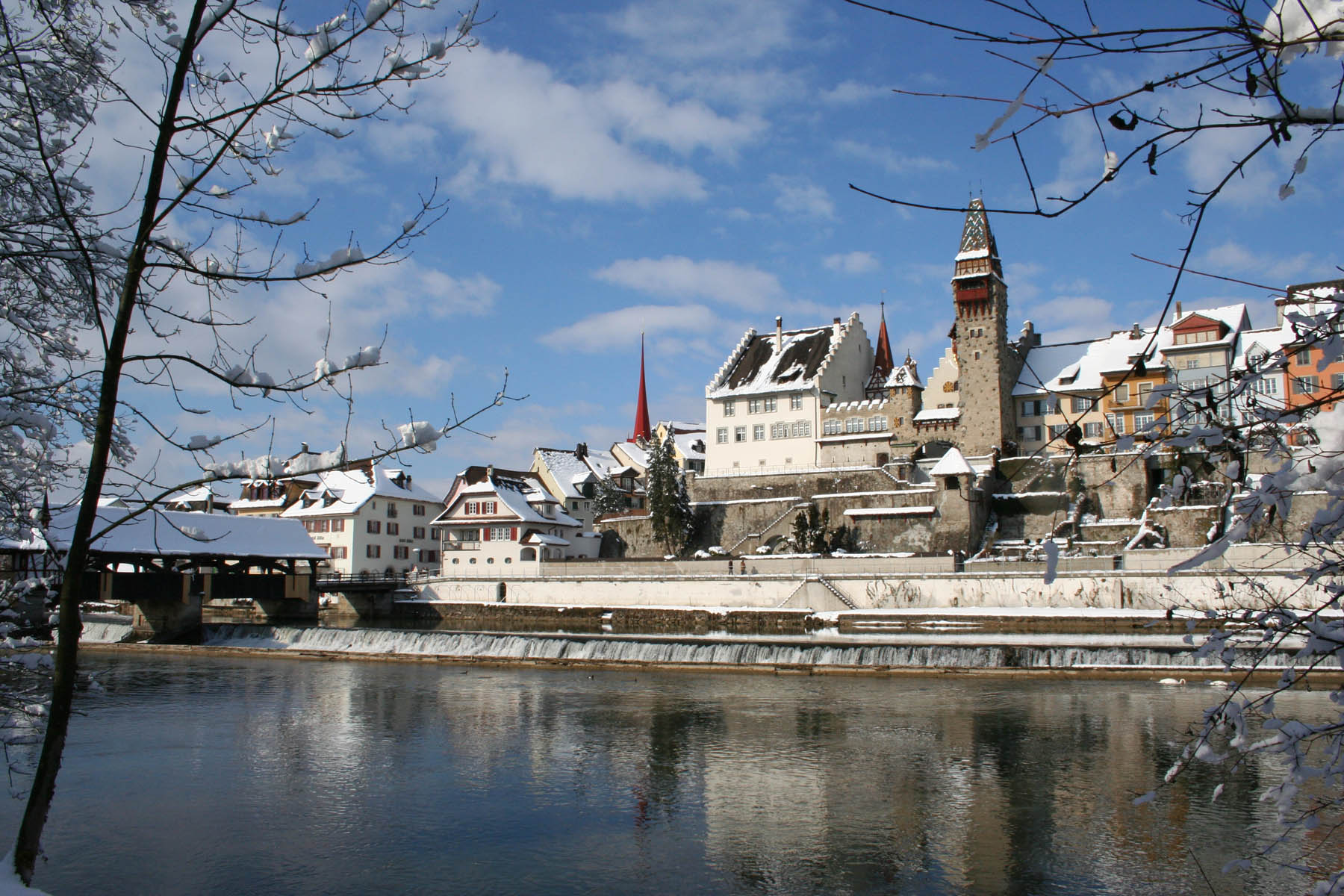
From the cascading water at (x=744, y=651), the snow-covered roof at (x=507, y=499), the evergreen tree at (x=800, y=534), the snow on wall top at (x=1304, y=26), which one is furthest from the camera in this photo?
the snow-covered roof at (x=507, y=499)

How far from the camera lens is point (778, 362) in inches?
2509

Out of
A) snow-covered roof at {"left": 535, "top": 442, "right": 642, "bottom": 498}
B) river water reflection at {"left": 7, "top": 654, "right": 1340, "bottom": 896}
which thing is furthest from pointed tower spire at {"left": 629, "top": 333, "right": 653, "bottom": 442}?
river water reflection at {"left": 7, "top": 654, "right": 1340, "bottom": 896}

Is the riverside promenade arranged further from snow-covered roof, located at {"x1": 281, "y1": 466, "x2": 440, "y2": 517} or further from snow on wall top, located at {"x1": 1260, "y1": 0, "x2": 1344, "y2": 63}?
snow on wall top, located at {"x1": 1260, "y1": 0, "x2": 1344, "y2": 63}

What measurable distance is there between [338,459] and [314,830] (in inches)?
354

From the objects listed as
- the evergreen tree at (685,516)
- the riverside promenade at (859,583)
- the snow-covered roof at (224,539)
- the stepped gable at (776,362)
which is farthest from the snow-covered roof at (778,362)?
the snow-covered roof at (224,539)

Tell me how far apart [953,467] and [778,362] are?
18106 millimetres

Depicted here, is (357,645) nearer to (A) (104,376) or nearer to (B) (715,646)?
(B) (715,646)

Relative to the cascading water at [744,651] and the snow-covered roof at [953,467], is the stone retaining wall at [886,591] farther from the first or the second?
the snow-covered roof at [953,467]

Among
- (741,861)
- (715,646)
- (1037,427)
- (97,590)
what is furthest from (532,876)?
(1037,427)

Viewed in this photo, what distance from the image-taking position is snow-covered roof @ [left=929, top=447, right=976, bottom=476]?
48031mm

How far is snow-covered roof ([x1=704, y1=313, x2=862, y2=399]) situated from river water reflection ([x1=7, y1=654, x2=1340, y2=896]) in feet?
126

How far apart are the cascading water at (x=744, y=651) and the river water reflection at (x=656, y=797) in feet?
9.51

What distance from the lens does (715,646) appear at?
3020 centimetres

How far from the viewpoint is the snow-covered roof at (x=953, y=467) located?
158 feet
